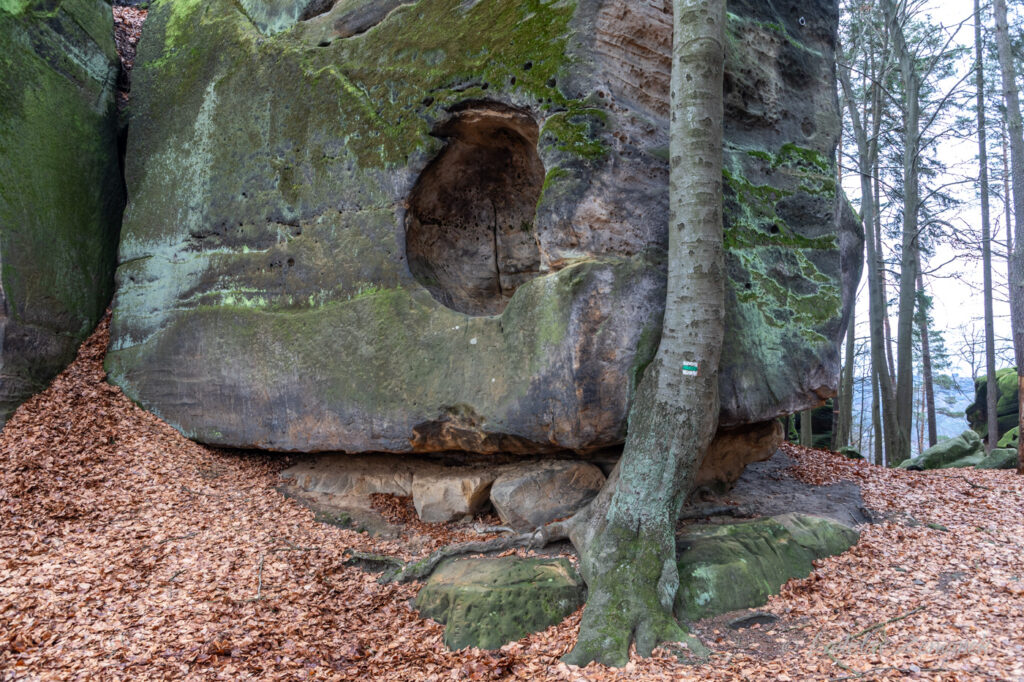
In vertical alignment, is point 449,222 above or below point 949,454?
above

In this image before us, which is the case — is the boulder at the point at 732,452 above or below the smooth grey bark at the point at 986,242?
below

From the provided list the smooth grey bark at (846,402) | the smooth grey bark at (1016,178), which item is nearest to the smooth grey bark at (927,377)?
the smooth grey bark at (846,402)

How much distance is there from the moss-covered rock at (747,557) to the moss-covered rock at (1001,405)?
16.8 meters

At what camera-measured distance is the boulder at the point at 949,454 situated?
1221 centimetres

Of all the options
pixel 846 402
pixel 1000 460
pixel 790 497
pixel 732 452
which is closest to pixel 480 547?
pixel 732 452

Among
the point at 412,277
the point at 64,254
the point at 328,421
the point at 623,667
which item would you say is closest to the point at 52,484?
the point at 328,421

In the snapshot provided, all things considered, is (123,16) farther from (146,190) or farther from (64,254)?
(64,254)

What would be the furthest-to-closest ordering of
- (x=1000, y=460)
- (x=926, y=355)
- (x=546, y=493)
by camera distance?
1. (x=926, y=355)
2. (x=1000, y=460)
3. (x=546, y=493)

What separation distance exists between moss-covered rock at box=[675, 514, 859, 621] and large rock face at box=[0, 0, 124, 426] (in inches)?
286

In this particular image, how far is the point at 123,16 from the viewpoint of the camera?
10.5 meters

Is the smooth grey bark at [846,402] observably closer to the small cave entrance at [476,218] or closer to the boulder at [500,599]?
the small cave entrance at [476,218]

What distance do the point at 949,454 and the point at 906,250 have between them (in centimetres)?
436

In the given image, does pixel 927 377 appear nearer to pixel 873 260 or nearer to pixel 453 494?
pixel 873 260

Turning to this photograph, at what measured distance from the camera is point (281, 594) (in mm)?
5250
